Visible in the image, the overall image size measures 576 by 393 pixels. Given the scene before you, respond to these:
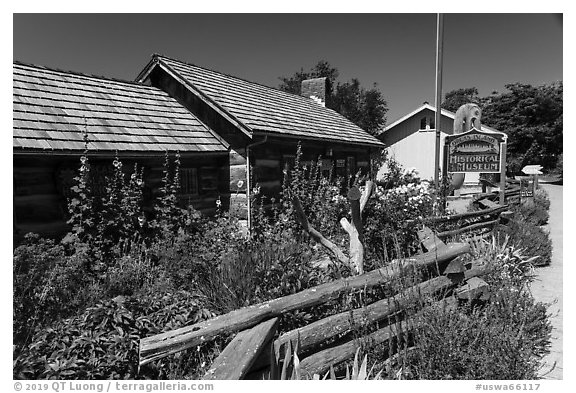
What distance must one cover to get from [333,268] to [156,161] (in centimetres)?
452

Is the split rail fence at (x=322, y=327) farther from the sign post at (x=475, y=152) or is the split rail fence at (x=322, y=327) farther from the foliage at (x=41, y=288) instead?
the sign post at (x=475, y=152)

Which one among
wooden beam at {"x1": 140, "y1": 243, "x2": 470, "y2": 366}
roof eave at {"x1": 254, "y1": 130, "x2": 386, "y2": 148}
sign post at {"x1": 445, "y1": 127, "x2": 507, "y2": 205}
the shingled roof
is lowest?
wooden beam at {"x1": 140, "y1": 243, "x2": 470, "y2": 366}

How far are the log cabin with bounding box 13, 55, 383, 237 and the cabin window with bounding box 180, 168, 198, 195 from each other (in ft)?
0.07

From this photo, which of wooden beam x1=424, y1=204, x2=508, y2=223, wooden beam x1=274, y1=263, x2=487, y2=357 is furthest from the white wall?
wooden beam x1=274, y1=263, x2=487, y2=357

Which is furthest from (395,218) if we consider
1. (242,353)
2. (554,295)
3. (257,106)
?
(257,106)

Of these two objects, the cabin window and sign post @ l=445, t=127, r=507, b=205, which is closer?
sign post @ l=445, t=127, r=507, b=205

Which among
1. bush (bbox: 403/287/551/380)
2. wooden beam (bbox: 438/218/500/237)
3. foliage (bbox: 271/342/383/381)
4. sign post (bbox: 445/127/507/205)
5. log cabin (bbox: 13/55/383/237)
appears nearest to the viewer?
foliage (bbox: 271/342/383/381)

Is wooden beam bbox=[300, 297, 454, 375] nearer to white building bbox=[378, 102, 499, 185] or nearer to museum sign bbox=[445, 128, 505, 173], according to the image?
museum sign bbox=[445, 128, 505, 173]

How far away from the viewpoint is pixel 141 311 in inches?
127

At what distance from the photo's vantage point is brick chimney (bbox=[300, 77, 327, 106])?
16.1m

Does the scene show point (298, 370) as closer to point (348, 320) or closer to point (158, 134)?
point (348, 320)

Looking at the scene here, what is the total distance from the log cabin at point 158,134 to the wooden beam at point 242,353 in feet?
13.3

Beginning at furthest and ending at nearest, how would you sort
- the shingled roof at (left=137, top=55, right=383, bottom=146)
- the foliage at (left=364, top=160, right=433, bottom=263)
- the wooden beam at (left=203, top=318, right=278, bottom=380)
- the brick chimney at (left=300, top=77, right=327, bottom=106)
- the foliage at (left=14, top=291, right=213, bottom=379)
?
1. the brick chimney at (left=300, top=77, right=327, bottom=106)
2. the shingled roof at (left=137, top=55, right=383, bottom=146)
3. the foliage at (left=364, top=160, right=433, bottom=263)
4. the foliage at (left=14, top=291, right=213, bottom=379)
5. the wooden beam at (left=203, top=318, right=278, bottom=380)
